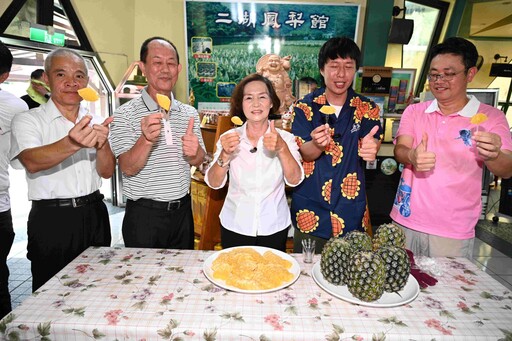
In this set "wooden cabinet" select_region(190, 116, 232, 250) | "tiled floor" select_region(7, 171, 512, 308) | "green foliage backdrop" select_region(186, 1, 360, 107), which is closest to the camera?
"wooden cabinet" select_region(190, 116, 232, 250)

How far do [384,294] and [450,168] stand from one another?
36.6 inches

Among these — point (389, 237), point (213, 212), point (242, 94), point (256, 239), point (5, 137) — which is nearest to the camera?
point (389, 237)

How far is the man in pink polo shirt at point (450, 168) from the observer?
6.00 ft

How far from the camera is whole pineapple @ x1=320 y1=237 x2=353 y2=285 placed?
4.25 feet

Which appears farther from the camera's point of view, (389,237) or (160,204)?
(160,204)

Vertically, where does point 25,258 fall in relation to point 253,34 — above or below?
below

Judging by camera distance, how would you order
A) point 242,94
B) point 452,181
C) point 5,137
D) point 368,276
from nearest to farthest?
point 368,276, point 452,181, point 242,94, point 5,137

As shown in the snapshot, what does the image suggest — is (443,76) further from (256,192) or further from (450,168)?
(256,192)

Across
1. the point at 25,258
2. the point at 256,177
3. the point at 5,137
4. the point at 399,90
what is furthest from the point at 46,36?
the point at 399,90

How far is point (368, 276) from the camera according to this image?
1.18m

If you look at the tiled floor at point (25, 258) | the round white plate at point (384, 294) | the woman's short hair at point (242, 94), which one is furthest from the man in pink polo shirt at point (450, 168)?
the tiled floor at point (25, 258)

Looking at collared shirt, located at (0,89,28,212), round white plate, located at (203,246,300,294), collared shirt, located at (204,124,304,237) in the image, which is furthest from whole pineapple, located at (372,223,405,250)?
collared shirt, located at (0,89,28,212)

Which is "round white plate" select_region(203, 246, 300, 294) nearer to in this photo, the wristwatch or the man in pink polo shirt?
the wristwatch

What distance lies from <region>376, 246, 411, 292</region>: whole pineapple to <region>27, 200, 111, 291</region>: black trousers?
1616mm
